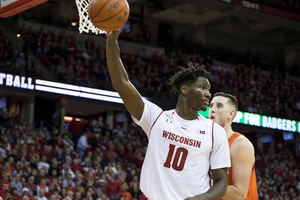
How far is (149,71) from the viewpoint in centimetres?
Answer: 1831

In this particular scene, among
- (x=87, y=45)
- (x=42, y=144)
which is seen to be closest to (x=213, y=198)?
(x=42, y=144)

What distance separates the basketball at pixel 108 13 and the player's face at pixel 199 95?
69 centimetres

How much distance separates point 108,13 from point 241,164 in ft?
5.67

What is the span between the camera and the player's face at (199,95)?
10.4 ft

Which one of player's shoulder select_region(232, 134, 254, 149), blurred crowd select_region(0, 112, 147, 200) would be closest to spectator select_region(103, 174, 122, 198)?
blurred crowd select_region(0, 112, 147, 200)

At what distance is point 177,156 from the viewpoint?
304cm

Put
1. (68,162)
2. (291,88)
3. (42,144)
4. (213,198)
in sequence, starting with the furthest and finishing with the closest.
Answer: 1. (291,88)
2. (42,144)
3. (68,162)
4. (213,198)

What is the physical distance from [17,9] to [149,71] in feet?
42.3

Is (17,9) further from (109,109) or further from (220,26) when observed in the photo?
(220,26)

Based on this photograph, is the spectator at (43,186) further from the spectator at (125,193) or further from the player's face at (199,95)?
the player's face at (199,95)

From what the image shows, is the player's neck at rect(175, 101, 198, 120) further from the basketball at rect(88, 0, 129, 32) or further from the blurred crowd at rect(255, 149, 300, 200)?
the blurred crowd at rect(255, 149, 300, 200)

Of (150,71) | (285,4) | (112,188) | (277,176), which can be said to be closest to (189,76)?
(112,188)

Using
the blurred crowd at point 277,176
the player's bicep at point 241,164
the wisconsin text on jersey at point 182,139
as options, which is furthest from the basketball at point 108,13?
the blurred crowd at point 277,176

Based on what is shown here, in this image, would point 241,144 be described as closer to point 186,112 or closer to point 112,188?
point 186,112
